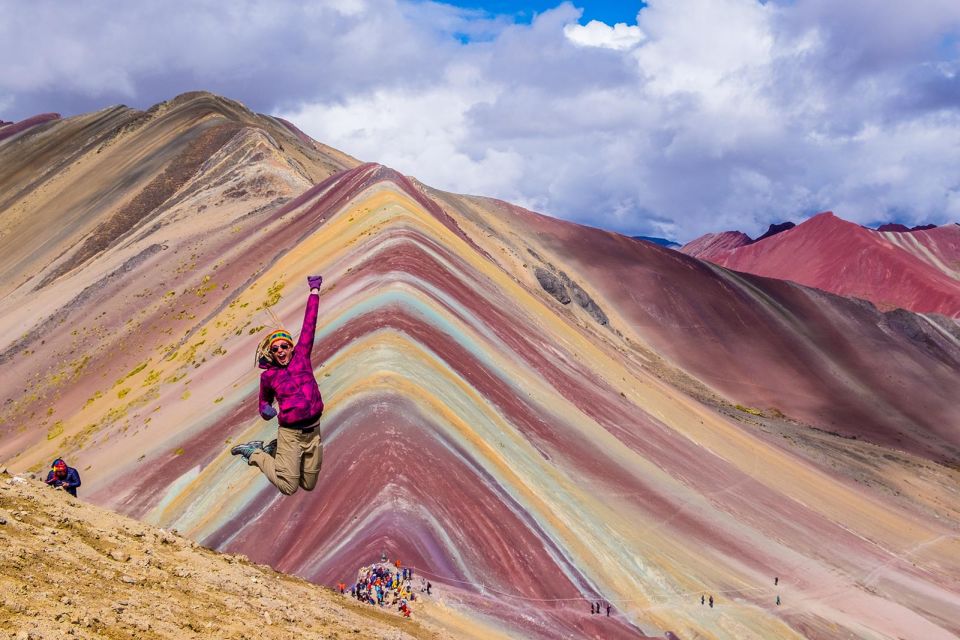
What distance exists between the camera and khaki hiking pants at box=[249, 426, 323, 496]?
9.27 m

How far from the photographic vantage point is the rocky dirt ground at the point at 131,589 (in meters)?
6.82

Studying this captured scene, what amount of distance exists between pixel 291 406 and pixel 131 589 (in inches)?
88.0

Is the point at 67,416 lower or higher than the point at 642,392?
lower

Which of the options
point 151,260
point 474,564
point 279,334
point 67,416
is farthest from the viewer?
point 151,260

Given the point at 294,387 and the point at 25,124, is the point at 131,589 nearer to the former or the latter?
the point at 294,387

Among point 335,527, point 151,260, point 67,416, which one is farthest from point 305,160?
point 335,527

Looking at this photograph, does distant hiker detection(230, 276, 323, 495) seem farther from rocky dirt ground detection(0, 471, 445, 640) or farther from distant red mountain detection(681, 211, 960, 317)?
distant red mountain detection(681, 211, 960, 317)

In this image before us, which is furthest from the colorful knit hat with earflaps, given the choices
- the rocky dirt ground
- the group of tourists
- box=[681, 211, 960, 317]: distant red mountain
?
box=[681, 211, 960, 317]: distant red mountain

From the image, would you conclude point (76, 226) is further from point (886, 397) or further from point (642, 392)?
point (886, 397)

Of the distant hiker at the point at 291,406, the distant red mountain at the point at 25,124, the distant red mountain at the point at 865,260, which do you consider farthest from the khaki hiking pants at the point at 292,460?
the distant red mountain at the point at 25,124

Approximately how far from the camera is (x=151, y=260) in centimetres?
4816

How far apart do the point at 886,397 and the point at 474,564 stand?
6408 centimetres

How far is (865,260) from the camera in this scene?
124m

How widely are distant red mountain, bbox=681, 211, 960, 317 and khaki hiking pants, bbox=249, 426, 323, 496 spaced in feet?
354
